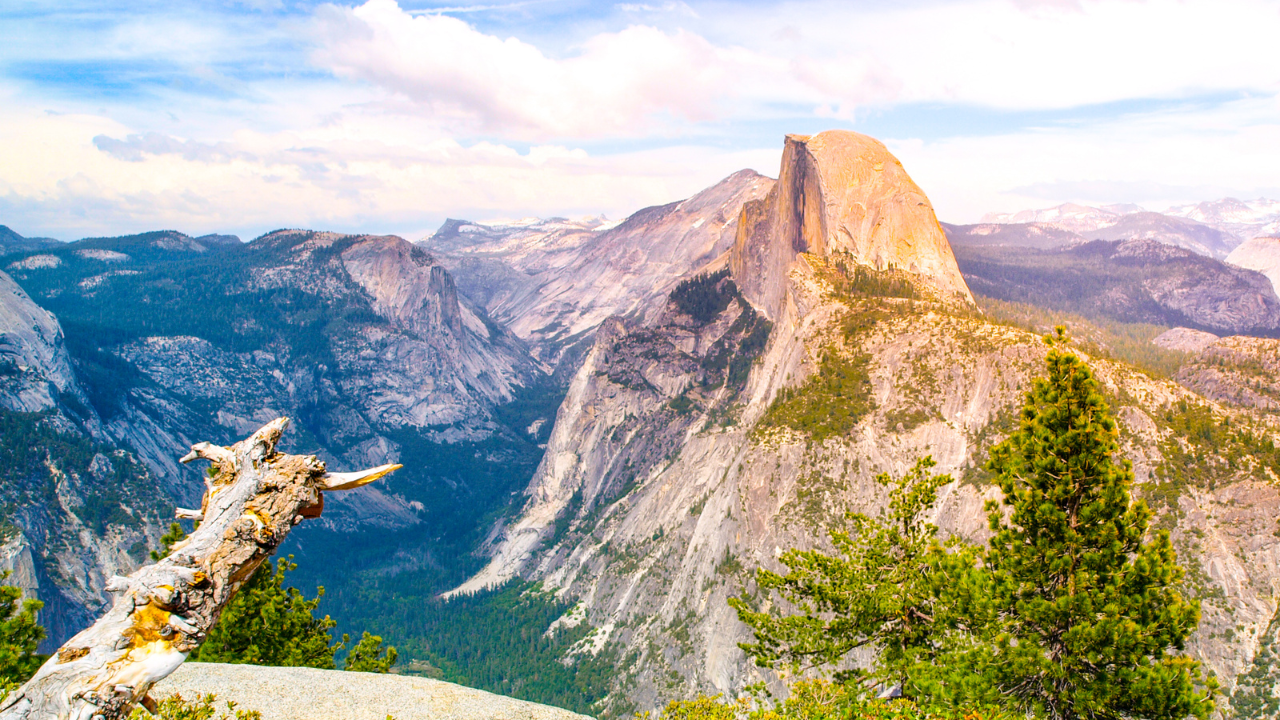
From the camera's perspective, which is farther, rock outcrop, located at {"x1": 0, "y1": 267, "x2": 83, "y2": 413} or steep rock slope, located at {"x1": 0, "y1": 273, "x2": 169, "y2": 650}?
rock outcrop, located at {"x1": 0, "y1": 267, "x2": 83, "y2": 413}

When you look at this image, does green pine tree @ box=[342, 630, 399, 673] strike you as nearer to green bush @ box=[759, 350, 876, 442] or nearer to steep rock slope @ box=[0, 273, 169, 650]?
green bush @ box=[759, 350, 876, 442]

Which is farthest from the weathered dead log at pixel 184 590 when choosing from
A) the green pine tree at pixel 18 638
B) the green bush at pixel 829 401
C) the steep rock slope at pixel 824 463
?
the green bush at pixel 829 401

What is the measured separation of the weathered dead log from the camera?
11.1 meters

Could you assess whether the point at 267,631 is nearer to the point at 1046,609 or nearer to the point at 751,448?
the point at 1046,609

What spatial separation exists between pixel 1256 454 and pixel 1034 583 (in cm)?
6229

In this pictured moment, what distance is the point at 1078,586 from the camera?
66.2 ft

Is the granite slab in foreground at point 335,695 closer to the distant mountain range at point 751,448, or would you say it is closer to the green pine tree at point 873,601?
the green pine tree at point 873,601

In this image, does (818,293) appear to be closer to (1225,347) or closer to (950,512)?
(950,512)

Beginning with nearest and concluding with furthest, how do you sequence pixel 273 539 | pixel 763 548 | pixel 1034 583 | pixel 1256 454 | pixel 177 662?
pixel 177 662 → pixel 273 539 → pixel 1034 583 → pixel 1256 454 → pixel 763 548

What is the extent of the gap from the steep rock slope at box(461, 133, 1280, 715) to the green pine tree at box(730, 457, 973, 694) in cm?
340

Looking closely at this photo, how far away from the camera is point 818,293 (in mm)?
124188

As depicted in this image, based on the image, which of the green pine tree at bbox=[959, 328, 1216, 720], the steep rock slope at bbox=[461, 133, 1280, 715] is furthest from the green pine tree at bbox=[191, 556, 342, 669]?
the green pine tree at bbox=[959, 328, 1216, 720]

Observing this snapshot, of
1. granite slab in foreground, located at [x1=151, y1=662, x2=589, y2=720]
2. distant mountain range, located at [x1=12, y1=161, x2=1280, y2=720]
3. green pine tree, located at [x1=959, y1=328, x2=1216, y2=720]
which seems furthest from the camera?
distant mountain range, located at [x1=12, y1=161, x2=1280, y2=720]

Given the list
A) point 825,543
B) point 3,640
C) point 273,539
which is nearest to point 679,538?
point 825,543
